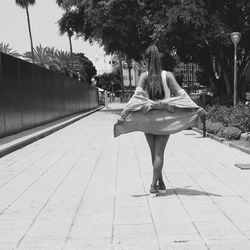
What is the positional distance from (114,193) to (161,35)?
63.4ft

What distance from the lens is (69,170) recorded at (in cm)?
890

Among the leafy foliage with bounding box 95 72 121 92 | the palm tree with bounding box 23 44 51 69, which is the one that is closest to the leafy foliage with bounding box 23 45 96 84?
the palm tree with bounding box 23 44 51 69

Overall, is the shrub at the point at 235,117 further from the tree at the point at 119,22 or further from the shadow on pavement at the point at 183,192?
the tree at the point at 119,22

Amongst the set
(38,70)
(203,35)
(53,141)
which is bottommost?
(53,141)

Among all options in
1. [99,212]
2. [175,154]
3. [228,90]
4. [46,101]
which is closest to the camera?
[99,212]

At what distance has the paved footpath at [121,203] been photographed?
14.9 ft

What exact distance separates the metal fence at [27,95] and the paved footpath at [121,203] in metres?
4.23

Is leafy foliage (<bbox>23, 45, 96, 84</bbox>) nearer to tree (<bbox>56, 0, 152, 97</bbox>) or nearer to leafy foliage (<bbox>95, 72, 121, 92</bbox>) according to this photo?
leafy foliage (<bbox>95, 72, 121, 92</bbox>)

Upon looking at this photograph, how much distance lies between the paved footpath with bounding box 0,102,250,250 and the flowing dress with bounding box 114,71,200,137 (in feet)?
2.94

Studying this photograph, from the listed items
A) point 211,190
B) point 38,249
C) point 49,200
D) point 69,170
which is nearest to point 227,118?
point 69,170

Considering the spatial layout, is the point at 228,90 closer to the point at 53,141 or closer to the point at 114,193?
the point at 53,141

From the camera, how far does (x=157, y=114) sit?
19.9 ft

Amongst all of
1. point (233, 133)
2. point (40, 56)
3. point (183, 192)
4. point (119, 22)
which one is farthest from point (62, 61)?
point (183, 192)

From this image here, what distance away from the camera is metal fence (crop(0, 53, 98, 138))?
1483 centimetres
